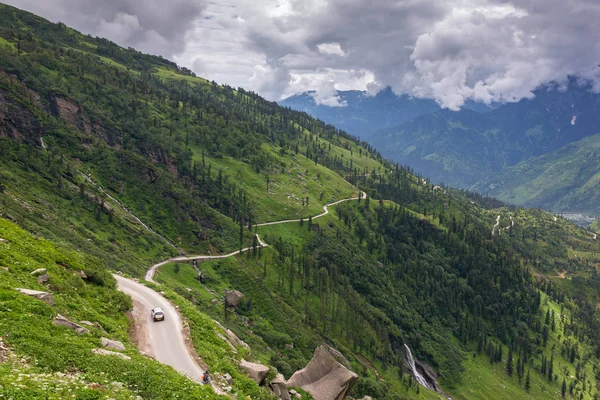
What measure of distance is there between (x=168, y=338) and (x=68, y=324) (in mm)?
13863

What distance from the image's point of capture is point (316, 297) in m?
166

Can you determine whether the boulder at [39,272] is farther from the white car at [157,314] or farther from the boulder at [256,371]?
the boulder at [256,371]

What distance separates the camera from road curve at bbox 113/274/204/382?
39062mm

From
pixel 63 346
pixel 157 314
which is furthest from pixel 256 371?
pixel 63 346

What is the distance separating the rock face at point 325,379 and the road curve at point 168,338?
1593cm

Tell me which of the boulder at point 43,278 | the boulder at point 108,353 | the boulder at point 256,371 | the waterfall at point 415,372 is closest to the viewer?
the boulder at point 108,353

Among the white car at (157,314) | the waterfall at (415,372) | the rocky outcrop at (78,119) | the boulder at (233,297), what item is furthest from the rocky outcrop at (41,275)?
the rocky outcrop at (78,119)

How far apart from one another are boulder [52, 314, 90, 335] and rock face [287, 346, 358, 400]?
2760 centimetres

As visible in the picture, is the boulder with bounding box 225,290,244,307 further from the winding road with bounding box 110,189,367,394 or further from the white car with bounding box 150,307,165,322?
the white car with bounding box 150,307,165,322

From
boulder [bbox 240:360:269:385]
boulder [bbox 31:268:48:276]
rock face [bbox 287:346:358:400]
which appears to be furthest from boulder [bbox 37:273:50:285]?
Result: rock face [bbox 287:346:358:400]

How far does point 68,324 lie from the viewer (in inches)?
1318

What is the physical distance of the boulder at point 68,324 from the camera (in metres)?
33.0

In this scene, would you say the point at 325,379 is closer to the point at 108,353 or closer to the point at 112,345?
the point at 112,345

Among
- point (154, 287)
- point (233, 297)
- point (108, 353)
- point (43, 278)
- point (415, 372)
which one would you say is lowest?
point (415, 372)
